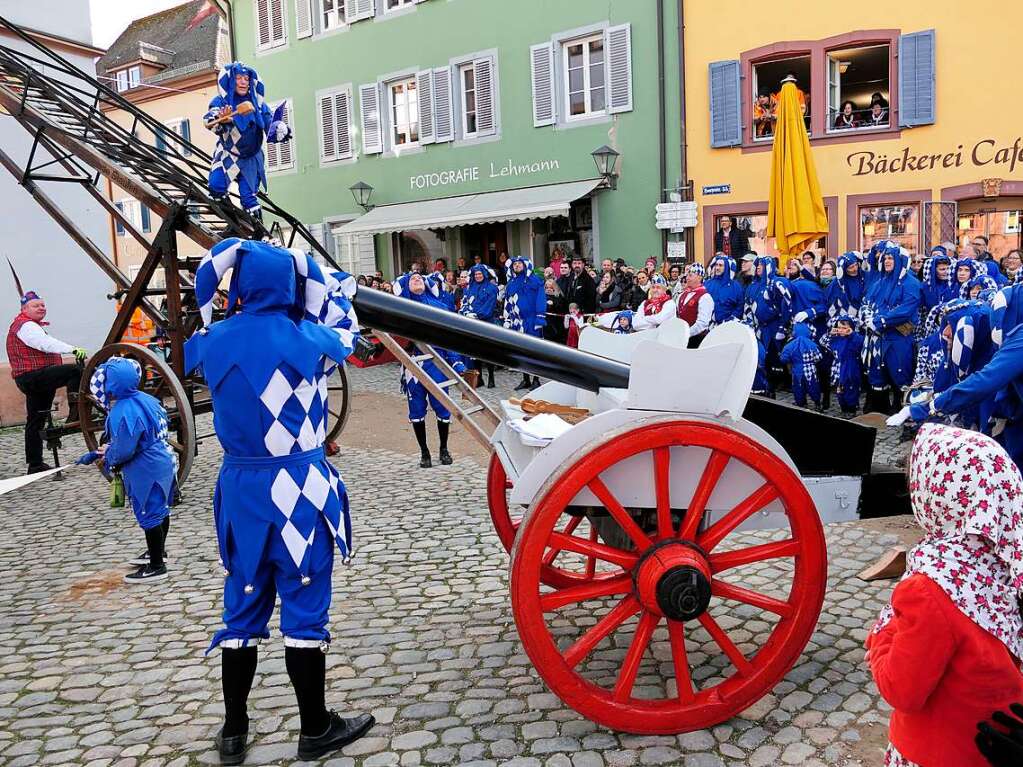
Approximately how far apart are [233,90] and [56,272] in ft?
17.4

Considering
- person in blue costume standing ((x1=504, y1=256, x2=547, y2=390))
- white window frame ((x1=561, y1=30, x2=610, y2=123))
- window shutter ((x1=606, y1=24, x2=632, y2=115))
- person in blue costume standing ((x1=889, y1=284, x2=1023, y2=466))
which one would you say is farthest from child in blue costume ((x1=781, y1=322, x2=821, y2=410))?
white window frame ((x1=561, y1=30, x2=610, y2=123))

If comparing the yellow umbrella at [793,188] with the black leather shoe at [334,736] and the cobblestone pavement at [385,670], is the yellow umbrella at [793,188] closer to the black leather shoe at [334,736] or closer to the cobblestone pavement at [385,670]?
the cobblestone pavement at [385,670]

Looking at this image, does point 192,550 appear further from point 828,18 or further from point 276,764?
point 828,18

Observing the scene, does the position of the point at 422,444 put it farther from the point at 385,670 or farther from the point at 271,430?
the point at 271,430

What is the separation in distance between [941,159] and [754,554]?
468 inches

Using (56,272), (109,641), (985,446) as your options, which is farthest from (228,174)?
(985,446)

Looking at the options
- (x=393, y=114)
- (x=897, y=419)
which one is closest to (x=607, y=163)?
(x=393, y=114)

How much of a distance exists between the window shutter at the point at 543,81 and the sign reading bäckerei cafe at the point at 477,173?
31.5 inches

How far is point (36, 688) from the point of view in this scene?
3.49m

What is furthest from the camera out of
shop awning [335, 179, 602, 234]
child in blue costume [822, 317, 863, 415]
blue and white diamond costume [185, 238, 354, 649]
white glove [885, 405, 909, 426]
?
shop awning [335, 179, 602, 234]

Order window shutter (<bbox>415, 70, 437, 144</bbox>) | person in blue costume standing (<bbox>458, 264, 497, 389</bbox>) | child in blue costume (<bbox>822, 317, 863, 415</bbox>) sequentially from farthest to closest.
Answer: window shutter (<bbox>415, 70, 437, 144</bbox>) < person in blue costume standing (<bbox>458, 264, 497, 389</bbox>) < child in blue costume (<bbox>822, 317, 863, 415</bbox>)

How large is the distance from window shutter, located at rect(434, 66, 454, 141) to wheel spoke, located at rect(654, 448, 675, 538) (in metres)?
15.4

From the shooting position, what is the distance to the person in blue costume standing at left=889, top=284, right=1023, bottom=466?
11.3 ft

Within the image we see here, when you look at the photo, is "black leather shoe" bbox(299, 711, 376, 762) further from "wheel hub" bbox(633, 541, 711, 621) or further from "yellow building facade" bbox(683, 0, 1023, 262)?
"yellow building facade" bbox(683, 0, 1023, 262)
